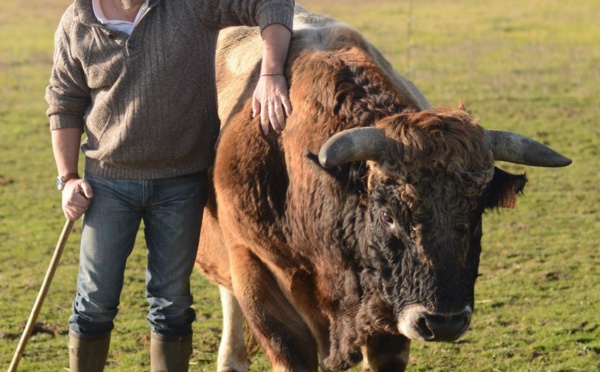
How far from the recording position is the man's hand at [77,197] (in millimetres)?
5426

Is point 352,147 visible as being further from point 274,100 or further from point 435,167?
→ point 274,100

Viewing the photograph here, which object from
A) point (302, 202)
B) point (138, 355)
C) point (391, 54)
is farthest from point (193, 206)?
point (391, 54)

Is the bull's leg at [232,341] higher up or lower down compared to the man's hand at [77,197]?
lower down

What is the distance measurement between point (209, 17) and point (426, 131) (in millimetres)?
1290

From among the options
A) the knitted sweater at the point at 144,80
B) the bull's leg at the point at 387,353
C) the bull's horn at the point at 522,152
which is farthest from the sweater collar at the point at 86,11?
the bull's leg at the point at 387,353

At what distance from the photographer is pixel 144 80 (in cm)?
536

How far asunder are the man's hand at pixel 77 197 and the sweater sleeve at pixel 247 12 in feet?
3.44

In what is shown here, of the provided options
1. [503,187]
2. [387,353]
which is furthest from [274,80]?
[387,353]

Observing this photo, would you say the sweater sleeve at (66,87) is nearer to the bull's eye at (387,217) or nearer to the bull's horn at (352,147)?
the bull's horn at (352,147)

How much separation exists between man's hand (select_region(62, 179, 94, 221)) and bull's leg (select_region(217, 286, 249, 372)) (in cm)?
220

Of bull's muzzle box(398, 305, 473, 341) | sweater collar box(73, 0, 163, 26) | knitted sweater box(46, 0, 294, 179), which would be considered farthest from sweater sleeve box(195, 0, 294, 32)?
bull's muzzle box(398, 305, 473, 341)

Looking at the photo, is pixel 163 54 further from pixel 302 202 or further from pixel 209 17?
pixel 302 202

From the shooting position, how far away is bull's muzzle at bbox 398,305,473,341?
499 centimetres

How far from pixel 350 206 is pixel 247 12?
3.75ft
